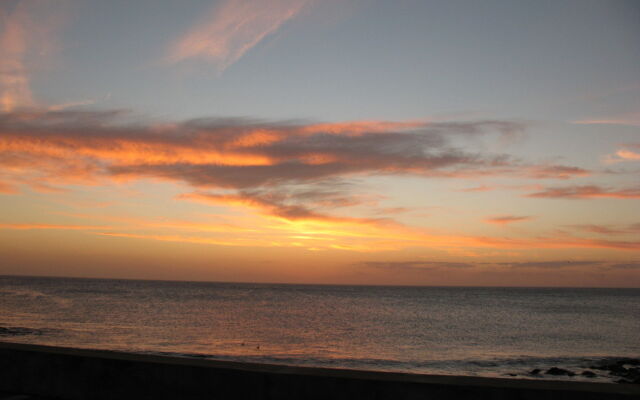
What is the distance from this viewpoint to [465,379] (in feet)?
15.2

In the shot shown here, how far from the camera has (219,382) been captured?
5.11 m

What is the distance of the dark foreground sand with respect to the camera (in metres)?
4.41

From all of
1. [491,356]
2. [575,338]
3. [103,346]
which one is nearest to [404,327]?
[575,338]

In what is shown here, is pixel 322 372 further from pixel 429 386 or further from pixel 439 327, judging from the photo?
pixel 439 327

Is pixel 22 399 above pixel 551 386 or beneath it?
beneath

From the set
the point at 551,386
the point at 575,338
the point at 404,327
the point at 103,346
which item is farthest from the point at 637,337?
the point at 551,386

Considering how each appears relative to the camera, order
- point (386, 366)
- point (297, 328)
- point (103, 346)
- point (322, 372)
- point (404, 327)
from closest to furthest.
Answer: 1. point (322, 372)
2. point (386, 366)
3. point (103, 346)
4. point (297, 328)
5. point (404, 327)

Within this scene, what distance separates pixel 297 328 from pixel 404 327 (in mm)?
9256

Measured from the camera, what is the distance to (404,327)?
4103 cm

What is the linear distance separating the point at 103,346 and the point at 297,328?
52.9 ft

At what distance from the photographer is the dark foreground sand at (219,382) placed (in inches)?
174

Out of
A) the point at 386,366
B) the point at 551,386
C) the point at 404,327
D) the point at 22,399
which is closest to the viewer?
the point at 551,386

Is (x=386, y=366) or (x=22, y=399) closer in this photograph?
(x=22, y=399)

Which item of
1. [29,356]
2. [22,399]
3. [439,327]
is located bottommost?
[439,327]
